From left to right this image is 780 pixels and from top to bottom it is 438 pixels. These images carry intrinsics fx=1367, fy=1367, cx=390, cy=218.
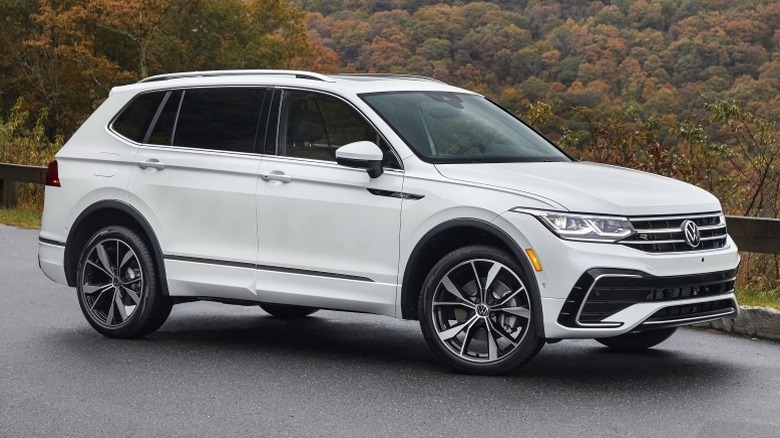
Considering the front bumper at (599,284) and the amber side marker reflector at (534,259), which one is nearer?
the front bumper at (599,284)

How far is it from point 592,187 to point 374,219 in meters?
1.32

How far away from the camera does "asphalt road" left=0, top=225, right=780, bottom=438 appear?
6.60 metres

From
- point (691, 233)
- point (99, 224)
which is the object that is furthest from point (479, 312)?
point (99, 224)

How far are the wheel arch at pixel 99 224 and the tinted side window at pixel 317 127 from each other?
1.18 metres

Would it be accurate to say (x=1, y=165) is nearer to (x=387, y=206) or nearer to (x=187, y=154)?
(x=187, y=154)

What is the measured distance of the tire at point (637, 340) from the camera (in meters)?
8.95

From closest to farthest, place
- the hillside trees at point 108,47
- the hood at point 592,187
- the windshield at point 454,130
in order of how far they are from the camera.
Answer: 1. the hood at point 592,187
2. the windshield at point 454,130
3. the hillside trees at point 108,47

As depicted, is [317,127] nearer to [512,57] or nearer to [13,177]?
[13,177]

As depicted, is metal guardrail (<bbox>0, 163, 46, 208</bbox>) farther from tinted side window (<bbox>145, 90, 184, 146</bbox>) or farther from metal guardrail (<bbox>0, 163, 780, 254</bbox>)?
metal guardrail (<bbox>0, 163, 780, 254</bbox>)

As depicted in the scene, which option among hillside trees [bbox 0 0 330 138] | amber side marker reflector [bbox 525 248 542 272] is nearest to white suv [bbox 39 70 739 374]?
amber side marker reflector [bbox 525 248 542 272]

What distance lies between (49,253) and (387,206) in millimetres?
2902

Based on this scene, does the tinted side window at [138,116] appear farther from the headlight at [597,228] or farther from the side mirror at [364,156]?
the headlight at [597,228]

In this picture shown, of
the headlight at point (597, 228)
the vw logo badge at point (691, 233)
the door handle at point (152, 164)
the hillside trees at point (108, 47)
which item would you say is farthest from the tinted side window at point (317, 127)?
the hillside trees at point (108, 47)

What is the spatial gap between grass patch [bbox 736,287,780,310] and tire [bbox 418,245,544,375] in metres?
3.42
